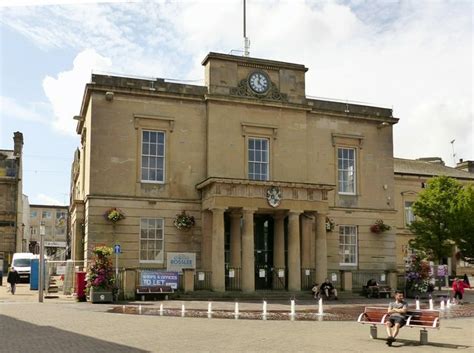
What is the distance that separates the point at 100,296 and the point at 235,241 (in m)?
9.09

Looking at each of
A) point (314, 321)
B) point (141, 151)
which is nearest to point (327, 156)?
point (141, 151)

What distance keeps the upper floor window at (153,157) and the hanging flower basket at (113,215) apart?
259cm

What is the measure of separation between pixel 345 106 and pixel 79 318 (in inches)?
934

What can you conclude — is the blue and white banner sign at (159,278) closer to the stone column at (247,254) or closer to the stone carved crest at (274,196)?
the stone column at (247,254)

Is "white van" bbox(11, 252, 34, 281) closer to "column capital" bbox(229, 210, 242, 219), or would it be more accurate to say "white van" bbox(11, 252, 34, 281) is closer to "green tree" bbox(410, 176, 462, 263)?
"column capital" bbox(229, 210, 242, 219)

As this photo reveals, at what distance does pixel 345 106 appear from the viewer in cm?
3866

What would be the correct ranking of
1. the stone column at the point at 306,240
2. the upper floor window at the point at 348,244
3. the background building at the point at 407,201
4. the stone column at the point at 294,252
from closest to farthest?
the stone column at the point at 294,252 → the stone column at the point at 306,240 → the upper floor window at the point at 348,244 → the background building at the point at 407,201

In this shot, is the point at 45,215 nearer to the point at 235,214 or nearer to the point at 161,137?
the point at 161,137

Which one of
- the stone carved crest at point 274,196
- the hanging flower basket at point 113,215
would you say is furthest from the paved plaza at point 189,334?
the stone carved crest at point 274,196

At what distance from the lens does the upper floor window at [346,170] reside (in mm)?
38156

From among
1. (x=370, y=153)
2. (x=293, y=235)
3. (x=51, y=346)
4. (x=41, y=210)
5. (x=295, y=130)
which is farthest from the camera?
(x=41, y=210)

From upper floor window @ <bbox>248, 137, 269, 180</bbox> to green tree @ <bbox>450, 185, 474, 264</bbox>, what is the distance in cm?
2232

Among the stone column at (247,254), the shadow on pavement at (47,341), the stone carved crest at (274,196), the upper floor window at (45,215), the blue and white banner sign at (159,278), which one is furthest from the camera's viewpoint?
the upper floor window at (45,215)

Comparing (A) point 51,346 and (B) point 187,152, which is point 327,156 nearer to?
(B) point 187,152
